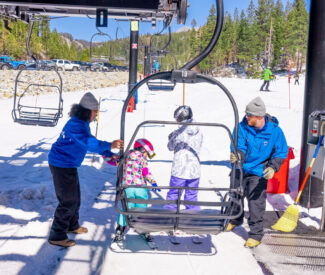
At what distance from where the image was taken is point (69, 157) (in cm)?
359

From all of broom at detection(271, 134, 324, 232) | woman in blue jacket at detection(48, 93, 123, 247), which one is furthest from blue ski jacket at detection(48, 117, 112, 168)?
broom at detection(271, 134, 324, 232)

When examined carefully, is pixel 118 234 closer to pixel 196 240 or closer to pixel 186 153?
pixel 196 240

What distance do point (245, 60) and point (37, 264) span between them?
81.8 metres

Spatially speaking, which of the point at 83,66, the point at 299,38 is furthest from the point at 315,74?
the point at 299,38

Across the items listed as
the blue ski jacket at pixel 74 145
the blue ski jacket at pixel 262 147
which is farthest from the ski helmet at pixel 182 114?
the blue ski jacket at pixel 74 145

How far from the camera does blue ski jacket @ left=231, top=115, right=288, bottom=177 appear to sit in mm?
3723

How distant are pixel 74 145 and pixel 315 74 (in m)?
3.31

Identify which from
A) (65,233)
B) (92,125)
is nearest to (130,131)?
(92,125)

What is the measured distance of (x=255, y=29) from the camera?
79.1 metres

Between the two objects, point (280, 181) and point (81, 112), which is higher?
point (81, 112)

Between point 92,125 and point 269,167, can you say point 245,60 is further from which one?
point 269,167

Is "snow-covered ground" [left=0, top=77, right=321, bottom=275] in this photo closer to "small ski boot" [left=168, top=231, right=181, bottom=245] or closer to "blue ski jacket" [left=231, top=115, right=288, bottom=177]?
"small ski boot" [left=168, top=231, right=181, bottom=245]

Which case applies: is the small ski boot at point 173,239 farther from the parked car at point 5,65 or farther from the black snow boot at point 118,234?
the parked car at point 5,65

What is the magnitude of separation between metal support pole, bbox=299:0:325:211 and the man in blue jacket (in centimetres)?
119
